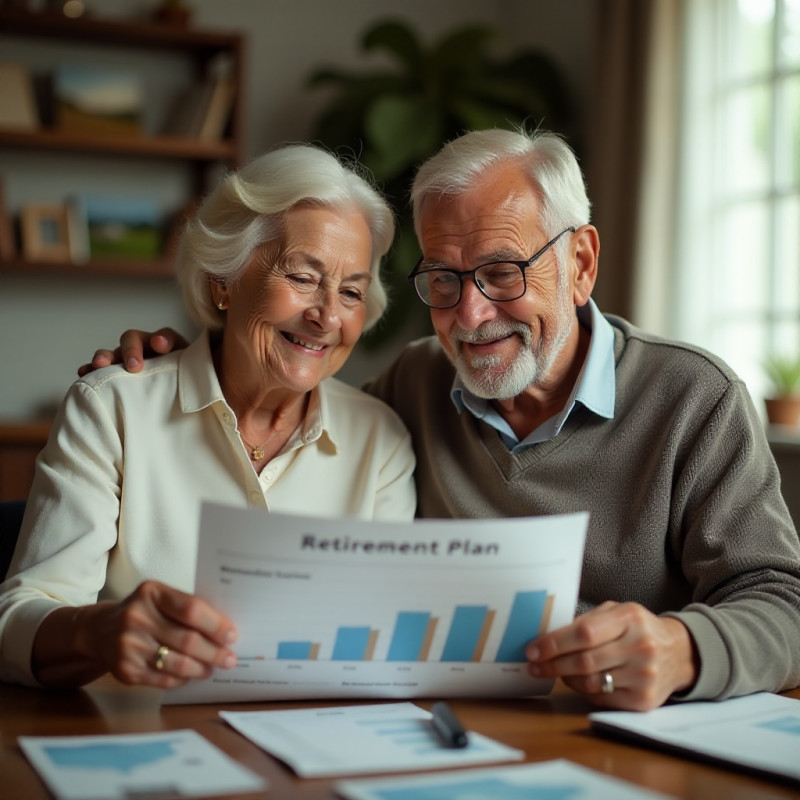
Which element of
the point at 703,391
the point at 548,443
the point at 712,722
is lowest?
the point at 712,722

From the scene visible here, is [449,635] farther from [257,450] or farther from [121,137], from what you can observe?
[121,137]

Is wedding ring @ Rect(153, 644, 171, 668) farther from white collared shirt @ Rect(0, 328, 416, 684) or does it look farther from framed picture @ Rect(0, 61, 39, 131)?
framed picture @ Rect(0, 61, 39, 131)

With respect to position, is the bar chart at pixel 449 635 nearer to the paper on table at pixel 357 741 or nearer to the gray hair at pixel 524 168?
the paper on table at pixel 357 741

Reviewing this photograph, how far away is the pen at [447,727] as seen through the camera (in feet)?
3.51

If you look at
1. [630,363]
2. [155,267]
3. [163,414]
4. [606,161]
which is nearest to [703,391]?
[630,363]

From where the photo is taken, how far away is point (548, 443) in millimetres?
1712

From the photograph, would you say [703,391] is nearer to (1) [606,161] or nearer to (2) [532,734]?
(2) [532,734]

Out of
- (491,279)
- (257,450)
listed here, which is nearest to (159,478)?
(257,450)

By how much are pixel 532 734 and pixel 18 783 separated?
528 millimetres

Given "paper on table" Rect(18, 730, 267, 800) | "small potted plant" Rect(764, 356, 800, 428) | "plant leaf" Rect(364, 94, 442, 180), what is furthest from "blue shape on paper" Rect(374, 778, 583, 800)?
"plant leaf" Rect(364, 94, 442, 180)

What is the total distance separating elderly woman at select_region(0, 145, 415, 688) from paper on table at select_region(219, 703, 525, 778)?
405mm

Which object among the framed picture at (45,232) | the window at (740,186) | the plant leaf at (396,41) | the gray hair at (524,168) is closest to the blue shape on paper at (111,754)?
the gray hair at (524,168)

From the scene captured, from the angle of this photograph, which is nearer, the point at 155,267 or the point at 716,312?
the point at 716,312

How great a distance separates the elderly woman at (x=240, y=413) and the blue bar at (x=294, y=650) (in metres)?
0.36
